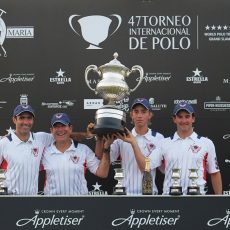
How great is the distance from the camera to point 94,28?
603cm

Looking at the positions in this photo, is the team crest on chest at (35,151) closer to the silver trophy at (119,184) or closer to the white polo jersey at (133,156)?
the white polo jersey at (133,156)

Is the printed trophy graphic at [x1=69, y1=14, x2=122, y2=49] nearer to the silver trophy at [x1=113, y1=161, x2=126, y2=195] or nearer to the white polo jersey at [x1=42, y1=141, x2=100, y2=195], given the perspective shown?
the white polo jersey at [x1=42, y1=141, x2=100, y2=195]

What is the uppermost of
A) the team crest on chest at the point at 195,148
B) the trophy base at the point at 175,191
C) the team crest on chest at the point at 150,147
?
the team crest on chest at the point at 150,147

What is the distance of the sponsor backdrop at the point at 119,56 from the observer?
5953mm

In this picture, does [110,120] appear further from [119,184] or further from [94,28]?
[94,28]

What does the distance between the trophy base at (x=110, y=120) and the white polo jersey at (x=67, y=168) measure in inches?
22.3

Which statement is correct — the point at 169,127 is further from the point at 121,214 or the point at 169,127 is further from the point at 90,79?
the point at 121,214

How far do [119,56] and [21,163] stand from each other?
152 cm

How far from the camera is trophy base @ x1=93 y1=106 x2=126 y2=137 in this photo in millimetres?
4637

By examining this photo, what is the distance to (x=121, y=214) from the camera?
13.4ft

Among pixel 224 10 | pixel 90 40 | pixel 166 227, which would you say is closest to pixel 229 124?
pixel 224 10

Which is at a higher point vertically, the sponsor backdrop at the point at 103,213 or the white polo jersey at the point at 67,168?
the white polo jersey at the point at 67,168

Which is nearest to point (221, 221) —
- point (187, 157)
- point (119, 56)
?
point (187, 157)

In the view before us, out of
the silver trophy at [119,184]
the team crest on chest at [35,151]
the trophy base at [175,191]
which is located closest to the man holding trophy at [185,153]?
the silver trophy at [119,184]
